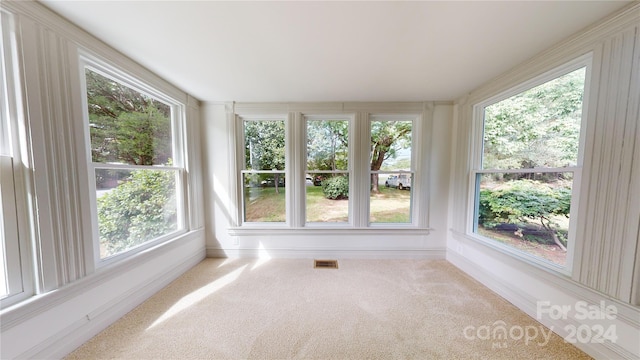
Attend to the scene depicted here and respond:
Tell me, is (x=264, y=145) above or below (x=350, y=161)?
above

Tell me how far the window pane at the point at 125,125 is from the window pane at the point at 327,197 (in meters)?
1.86

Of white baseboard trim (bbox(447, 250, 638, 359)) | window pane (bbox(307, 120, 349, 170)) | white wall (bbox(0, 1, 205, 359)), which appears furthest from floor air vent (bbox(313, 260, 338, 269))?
white wall (bbox(0, 1, 205, 359))

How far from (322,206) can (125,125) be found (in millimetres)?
2383

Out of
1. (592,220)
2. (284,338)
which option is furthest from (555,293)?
→ (284,338)

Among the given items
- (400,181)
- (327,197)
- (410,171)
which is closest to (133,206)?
(327,197)

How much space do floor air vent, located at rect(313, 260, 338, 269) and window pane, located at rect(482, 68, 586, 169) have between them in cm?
224

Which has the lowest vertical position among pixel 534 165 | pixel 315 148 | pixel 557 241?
pixel 557 241

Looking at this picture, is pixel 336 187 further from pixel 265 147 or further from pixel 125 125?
pixel 125 125

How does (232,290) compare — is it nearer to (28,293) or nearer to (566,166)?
(28,293)

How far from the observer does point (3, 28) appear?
1.13 metres

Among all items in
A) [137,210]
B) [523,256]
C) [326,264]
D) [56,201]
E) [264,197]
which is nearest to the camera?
[56,201]

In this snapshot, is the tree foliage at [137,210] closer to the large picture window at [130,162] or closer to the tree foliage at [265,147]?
the large picture window at [130,162]

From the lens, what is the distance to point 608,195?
4.33 feet

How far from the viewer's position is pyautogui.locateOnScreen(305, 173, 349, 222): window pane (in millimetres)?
2959
